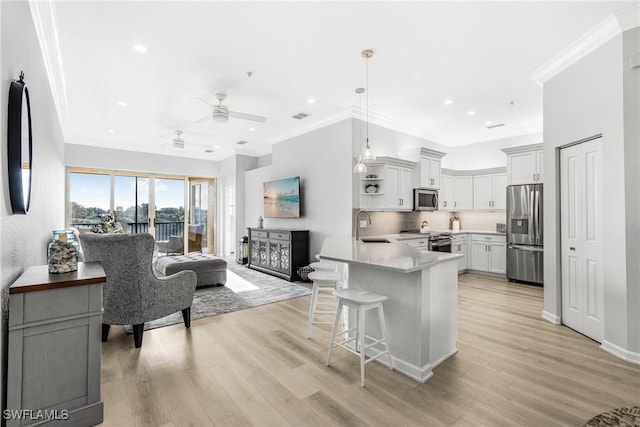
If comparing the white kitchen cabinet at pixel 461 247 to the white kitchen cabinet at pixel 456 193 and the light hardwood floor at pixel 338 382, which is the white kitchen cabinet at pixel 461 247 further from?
the light hardwood floor at pixel 338 382

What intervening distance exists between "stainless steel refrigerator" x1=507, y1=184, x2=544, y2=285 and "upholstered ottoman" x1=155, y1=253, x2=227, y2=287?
16.8 ft

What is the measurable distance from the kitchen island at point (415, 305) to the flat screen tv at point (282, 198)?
3.53 meters

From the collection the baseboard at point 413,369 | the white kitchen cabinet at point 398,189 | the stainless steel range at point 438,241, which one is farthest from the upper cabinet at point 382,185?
the baseboard at point 413,369

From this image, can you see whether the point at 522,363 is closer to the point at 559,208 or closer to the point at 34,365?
the point at 559,208

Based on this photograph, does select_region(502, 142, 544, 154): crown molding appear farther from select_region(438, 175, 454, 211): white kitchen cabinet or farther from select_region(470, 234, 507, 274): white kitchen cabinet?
select_region(470, 234, 507, 274): white kitchen cabinet

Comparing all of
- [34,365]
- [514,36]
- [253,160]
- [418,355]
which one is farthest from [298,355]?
[253,160]

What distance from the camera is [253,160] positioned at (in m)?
8.62

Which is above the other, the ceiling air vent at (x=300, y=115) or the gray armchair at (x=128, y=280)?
the ceiling air vent at (x=300, y=115)

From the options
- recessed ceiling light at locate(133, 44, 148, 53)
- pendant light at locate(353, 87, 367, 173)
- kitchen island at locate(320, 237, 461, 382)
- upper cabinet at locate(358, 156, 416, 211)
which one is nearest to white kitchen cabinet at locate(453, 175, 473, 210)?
upper cabinet at locate(358, 156, 416, 211)

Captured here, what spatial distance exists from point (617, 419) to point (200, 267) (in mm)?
4877

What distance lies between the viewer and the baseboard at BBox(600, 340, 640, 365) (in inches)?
102

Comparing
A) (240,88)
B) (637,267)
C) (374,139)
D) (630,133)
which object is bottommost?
(637,267)

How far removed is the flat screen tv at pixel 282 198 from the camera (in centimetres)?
619

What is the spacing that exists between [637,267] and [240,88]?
4.75 metres
